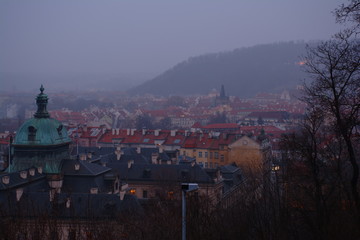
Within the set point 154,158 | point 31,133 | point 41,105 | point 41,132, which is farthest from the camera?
point 154,158

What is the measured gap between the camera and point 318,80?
16.7m

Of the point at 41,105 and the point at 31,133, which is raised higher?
the point at 41,105

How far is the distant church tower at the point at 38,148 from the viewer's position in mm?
35594

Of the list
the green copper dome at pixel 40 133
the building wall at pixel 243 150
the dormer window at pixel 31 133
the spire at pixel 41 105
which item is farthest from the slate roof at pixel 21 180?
the building wall at pixel 243 150


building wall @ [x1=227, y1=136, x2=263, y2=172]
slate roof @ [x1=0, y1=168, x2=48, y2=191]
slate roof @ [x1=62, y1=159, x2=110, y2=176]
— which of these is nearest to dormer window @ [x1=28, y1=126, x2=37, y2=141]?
slate roof @ [x1=62, y1=159, x2=110, y2=176]

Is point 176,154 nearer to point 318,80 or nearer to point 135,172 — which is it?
point 135,172

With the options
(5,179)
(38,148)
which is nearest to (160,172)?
(38,148)

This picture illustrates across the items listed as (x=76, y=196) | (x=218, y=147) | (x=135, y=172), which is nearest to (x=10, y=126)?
(x=218, y=147)

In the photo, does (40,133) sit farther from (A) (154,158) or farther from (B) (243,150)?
(B) (243,150)

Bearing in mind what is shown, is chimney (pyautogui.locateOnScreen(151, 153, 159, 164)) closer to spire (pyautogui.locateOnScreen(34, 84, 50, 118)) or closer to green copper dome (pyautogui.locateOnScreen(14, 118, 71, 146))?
green copper dome (pyautogui.locateOnScreen(14, 118, 71, 146))

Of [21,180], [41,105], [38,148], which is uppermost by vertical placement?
[41,105]

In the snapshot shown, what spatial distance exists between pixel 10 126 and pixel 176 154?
245 feet

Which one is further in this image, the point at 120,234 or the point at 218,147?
the point at 218,147

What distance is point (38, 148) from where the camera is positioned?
35.8m
